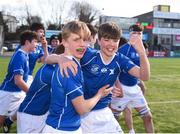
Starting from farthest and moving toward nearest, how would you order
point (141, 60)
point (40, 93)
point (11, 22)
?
1. point (11, 22)
2. point (40, 93)
3. point (141, 60)

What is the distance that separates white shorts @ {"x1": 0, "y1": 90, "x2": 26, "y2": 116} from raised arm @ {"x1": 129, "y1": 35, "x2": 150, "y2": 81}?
2826 mm

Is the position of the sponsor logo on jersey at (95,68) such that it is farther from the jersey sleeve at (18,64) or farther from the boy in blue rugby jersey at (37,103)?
the jersey sleeve at (18,64)

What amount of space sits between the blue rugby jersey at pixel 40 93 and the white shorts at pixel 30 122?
5 cm

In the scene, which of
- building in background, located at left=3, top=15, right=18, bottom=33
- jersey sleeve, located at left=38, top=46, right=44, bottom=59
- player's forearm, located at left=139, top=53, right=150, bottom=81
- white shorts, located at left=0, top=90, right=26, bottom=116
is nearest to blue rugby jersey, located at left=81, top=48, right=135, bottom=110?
player's forearm, located at left=139, top=53, right=150, bottom=81

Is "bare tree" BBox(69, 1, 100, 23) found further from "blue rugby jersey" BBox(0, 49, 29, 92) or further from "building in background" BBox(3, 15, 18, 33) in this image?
"blue rugby jersey" BBox(0, 49, 29, 92)

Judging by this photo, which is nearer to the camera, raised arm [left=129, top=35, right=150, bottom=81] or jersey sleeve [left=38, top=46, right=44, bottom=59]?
raised arm [left=129, top=35, right=150, bottom=81]

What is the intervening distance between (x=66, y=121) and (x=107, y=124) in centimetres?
113

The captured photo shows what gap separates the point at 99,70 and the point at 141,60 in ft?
1.52

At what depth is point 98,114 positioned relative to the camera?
4492 mm

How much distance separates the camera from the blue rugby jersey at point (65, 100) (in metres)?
3.33

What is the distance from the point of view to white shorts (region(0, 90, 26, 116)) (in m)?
6.69

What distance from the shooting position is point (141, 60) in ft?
13.9

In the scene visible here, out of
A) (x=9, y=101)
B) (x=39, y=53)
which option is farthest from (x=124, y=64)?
(x=39, y=53)

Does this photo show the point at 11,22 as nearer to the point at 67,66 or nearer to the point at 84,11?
the point at 84,11
